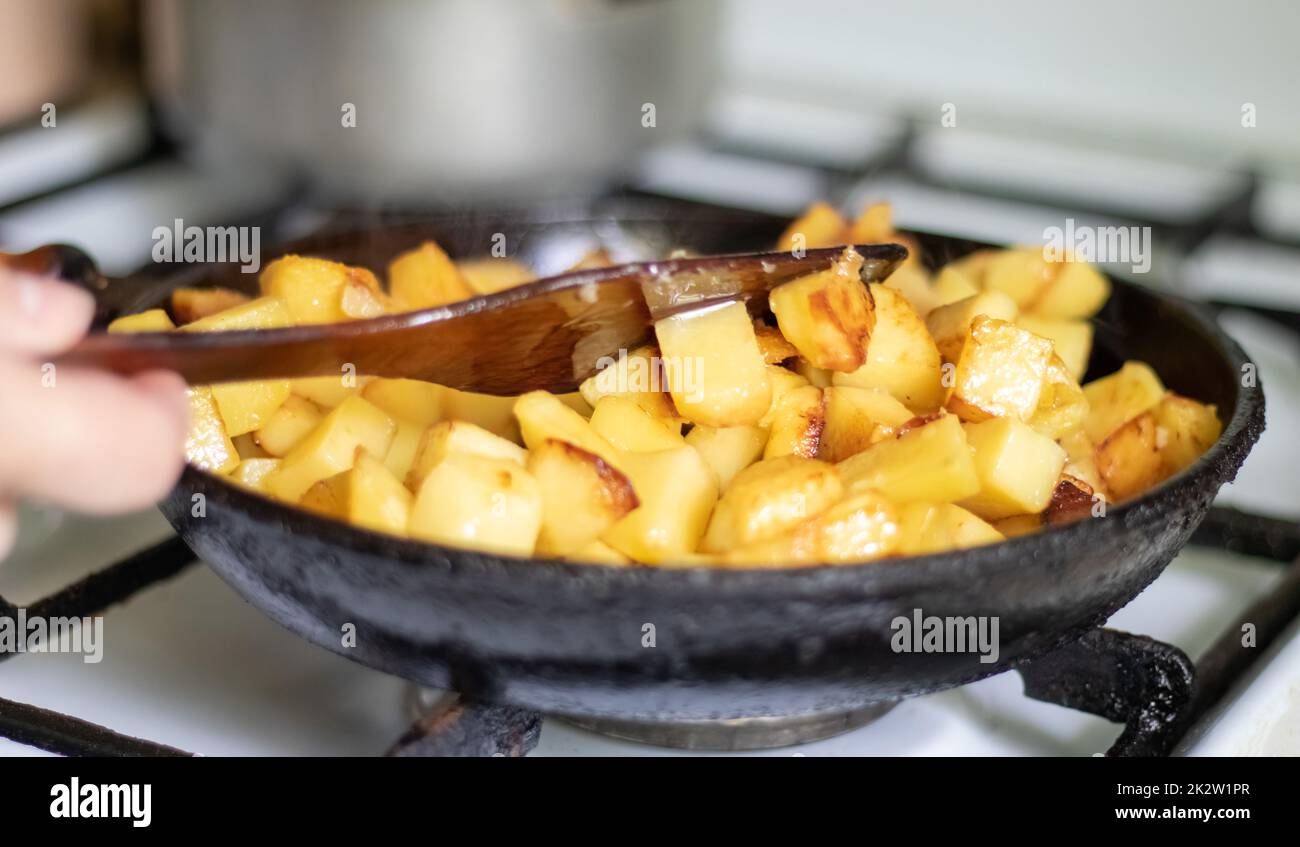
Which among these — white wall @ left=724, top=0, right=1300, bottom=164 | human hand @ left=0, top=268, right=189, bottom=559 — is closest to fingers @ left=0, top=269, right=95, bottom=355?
human hand @ left=0, top=268, right=189, bottom=559

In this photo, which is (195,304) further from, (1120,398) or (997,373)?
(1120,398)

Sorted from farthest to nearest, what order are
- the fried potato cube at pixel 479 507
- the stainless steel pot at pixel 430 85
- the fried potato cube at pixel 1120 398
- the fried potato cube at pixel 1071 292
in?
the stainless steel pot at pixel 430 85
the fried potato cube at pixel 1071 292
the fried potato cube at pixel 1120 398
the fried potato cube at pixel 479 507

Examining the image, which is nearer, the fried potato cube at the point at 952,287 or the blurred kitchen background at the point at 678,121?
the fried potato cube at the point at 952,287

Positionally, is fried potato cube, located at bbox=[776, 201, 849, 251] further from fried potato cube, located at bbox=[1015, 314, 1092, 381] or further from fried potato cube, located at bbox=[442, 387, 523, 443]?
fried potato cube, located at bbox=[442, 387, 523, 443]

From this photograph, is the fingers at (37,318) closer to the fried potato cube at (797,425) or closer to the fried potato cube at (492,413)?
the fried potato cube at (492,413)

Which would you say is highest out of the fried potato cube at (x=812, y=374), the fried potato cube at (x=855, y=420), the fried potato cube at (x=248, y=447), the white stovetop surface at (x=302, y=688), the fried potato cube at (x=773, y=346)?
the fried potato cube at (x=773, y=346)

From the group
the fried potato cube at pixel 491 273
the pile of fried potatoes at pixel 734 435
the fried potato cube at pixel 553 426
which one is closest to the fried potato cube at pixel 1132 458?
the pile of fried potatoes at pixel 734 435

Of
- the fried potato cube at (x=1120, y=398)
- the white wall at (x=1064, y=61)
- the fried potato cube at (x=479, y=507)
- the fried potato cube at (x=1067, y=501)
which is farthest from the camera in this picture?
the white wall at (x=1064, y=61)
